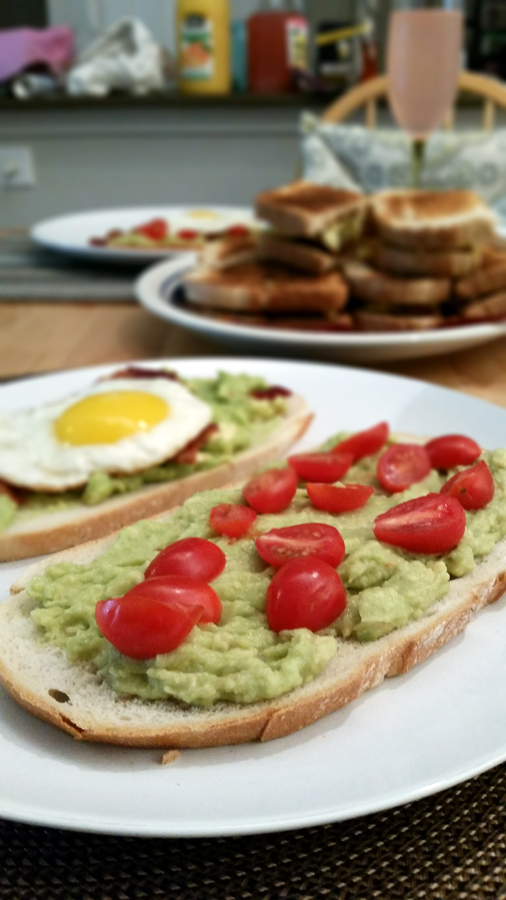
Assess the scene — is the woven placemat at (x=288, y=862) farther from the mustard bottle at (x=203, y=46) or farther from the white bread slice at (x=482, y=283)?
the mustard bottle at (x=203, y=46)

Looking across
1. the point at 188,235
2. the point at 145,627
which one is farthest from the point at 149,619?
the point at 188,235

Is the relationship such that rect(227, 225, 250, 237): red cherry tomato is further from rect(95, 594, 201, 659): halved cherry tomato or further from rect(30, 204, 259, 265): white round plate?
rect(95, 594, 201, 659): halved cherry tomato

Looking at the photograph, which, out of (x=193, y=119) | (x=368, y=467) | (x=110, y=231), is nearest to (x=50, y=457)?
(x=368, y=467)

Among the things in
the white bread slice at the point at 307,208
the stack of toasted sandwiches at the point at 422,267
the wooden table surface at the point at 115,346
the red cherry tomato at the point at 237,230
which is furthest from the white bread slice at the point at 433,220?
the red cherry tomato at the point at 237,230

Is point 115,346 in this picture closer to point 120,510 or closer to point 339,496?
point 120,510

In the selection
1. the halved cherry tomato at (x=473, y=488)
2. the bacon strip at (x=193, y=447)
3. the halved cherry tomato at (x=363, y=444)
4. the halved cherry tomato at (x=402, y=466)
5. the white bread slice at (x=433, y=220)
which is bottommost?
the bacon strip at (x=193, y=447)

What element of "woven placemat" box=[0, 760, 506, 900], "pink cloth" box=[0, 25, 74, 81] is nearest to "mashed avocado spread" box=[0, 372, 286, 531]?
"woven placemat" box=[0, 760, 506, 900]
